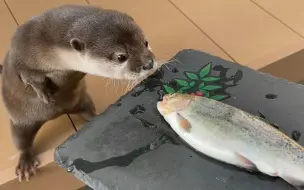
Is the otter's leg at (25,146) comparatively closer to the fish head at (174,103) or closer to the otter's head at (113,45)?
the otter's head at (113,45)

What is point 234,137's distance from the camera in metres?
1.03

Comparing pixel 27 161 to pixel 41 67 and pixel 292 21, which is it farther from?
pixel 292 21

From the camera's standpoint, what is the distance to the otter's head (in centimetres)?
119

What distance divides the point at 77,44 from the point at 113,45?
0.09 meters

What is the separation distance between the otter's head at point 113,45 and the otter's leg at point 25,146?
0.39 meters

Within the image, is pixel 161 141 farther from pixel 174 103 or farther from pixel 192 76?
→ pixel 192 76

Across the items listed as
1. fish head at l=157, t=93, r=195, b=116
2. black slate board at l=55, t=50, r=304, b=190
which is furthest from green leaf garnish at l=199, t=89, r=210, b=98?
fish head at l=157, t=93, r=195, b=116

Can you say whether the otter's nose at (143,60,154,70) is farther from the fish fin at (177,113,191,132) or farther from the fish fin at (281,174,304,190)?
the fish fin at (281,174,304,190)

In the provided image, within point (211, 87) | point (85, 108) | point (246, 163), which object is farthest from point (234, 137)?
point (85, 108)

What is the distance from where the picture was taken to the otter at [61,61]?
1.21m

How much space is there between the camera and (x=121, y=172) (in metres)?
1.12

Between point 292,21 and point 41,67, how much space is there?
3.44 ft

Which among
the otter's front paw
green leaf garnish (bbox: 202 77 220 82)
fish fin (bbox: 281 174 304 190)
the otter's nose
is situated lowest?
the otter's front paw

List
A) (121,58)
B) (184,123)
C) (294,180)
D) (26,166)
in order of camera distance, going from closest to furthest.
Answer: (294,180) → (184,123) → (121,58) → (26,166)
